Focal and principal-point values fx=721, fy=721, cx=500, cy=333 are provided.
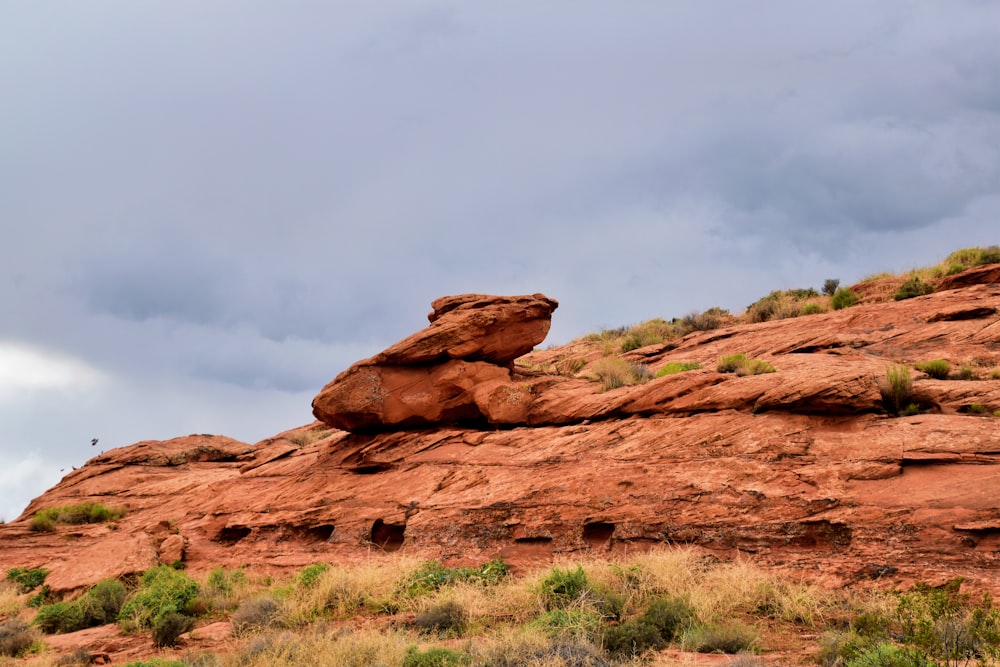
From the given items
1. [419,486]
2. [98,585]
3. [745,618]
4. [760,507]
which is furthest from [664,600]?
[98,585]

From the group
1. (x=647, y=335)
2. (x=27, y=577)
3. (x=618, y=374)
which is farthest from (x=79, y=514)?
(x=647, y=335)

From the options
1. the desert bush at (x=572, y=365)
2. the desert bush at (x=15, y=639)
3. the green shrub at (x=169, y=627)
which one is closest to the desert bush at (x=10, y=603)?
the desert bush at (x=15, y=639)

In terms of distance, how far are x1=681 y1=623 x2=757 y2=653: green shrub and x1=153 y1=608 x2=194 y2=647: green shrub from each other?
27.7ft

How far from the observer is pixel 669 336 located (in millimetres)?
25781

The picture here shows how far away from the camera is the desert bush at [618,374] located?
54.5 feet

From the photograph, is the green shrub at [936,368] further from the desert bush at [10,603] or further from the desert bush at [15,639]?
the desert bush at [10,603]

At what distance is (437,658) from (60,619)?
9.75 m

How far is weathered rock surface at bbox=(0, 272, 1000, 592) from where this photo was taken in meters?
10.9

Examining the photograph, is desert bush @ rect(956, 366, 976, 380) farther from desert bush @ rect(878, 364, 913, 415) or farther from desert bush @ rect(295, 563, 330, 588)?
desert bush @ rect(295, 563, 330, 588)

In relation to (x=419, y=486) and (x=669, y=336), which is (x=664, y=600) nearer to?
(x=419, y=486)

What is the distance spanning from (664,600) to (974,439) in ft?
18.7

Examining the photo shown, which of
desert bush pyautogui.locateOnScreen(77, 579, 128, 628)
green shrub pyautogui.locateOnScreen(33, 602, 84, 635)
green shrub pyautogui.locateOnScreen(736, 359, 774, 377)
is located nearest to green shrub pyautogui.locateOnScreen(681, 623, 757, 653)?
green shrub pyautogui.locateOnScreen(736, 359, 774, 377)

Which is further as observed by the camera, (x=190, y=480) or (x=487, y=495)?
(x=190, y=480)

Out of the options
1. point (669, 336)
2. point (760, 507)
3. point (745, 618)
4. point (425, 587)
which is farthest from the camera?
point (669, 336)
